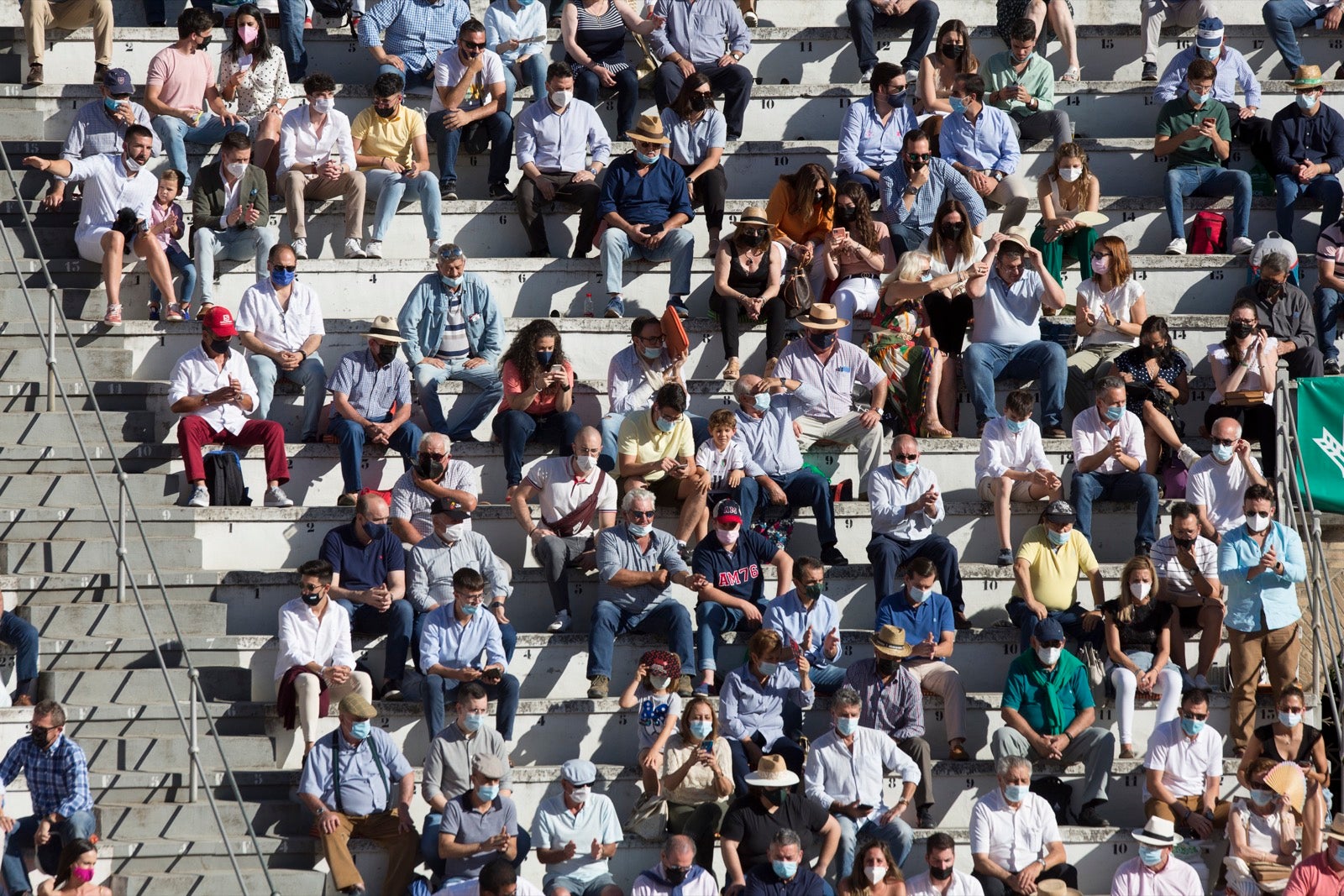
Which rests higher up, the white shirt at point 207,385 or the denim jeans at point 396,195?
the denim jeans at point 396,195

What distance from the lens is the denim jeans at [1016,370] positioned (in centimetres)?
1633

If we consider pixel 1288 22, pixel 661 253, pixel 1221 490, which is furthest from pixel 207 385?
pixel 1288 22

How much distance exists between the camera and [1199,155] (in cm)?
1819

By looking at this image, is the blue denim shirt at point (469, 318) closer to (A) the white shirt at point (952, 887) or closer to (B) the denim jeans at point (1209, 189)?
(A) the white shirt at point (952, 887)

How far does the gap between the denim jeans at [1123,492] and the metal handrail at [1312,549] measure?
1.01 meters

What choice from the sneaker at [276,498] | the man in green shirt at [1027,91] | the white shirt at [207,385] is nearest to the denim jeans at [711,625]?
the sneaker at [276,498]

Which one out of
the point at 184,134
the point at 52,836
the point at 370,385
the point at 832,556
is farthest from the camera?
the point at 184,134

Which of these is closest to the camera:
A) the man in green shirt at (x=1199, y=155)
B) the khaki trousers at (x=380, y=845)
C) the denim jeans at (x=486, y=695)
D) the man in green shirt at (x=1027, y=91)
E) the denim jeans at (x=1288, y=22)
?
the khaki trousers at (x=380, y=845)

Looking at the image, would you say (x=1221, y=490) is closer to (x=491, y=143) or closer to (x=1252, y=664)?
(x=1252, y=664)

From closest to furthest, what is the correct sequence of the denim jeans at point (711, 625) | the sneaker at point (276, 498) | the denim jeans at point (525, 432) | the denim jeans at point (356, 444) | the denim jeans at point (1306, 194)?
1. the denim jeans at point (711, 625)
2. the sneaker at point (276, 498)
3. the denim jeans at point (356, 444)
4. the denim jeans at point (525, 432)
5. the denim jeans at point (1306, 194)

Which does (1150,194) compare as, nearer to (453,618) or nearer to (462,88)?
(462,88)

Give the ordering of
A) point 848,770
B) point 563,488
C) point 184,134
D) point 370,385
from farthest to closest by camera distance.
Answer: point 184,134
point 370,385
point 563,488
point 848,770

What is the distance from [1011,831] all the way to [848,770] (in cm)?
103

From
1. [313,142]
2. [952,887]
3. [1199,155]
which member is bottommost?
[952,887]
